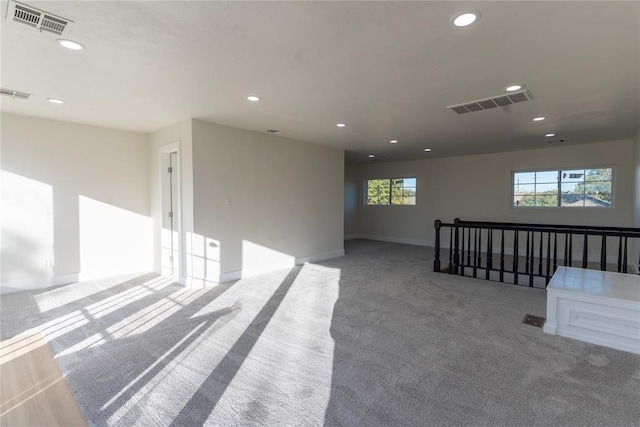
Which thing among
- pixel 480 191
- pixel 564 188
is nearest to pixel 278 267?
pixel 480 191

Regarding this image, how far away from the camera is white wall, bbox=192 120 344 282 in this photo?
4676mm

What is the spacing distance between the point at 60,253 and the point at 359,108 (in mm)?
4827

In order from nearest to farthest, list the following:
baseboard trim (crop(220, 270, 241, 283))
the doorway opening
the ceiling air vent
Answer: the ceiling air vent < baseboard trim (crop(220, 270, 241, 283)) < the doorway opening

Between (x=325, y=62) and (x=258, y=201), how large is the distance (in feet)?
10.3

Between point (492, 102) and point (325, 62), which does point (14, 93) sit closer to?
point (325, 62)

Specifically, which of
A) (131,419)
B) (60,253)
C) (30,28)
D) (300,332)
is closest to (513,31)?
(300,332)

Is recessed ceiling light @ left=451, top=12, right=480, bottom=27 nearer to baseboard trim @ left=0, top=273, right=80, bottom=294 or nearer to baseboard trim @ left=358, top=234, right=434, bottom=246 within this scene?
baseboard trim @ left=0, top=273, right=80, bottom=294

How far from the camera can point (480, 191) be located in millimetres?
7832

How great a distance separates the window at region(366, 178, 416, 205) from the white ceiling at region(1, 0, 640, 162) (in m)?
4.51

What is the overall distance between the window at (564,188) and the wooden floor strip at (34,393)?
330 inches

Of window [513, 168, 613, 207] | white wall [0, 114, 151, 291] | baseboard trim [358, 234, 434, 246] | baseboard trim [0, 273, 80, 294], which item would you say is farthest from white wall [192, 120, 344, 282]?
window [513, 168, 613, 207]

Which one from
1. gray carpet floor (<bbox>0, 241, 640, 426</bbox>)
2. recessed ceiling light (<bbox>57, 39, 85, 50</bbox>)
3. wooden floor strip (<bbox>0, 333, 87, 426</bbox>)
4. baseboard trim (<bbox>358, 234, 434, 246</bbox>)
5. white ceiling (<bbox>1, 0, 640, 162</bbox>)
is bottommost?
gray carpet floor (<bbox>0, 241, 640, 426</bbox>)

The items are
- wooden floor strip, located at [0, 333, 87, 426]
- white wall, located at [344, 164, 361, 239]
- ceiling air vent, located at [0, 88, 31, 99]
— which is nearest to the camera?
wooden floor strip, located at [0, 333, 87, 426]

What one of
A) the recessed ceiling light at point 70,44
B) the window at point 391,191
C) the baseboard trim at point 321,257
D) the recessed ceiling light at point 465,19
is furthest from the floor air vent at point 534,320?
the window at point 391,191
